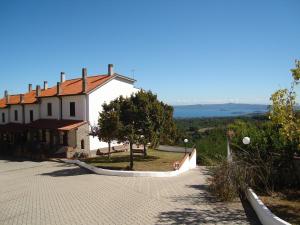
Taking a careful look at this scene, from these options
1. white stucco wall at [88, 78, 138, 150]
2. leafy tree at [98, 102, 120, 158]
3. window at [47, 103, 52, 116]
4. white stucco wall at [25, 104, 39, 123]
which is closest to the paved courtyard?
leafy tree at [98, 102, 120, 158]

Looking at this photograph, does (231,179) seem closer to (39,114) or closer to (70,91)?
(70,91)

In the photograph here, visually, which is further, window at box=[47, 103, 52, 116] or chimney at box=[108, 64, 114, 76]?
window at box=[47, 103, 52, 116]

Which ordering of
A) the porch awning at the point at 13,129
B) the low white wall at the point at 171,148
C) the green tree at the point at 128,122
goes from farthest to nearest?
the porch awning at the point at 13,129 < the low white wall at the point at 171,148 < the green tree at the point at 128,122

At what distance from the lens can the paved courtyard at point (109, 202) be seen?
11648 mm

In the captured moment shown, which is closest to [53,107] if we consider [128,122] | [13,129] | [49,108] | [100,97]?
[49,108]

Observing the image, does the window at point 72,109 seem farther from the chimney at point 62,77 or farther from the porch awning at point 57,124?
the chimney at point 62,77

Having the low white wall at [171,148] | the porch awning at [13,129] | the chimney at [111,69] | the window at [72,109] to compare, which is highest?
the chimney at [111,69]

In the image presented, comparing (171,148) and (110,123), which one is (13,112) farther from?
(110,123)

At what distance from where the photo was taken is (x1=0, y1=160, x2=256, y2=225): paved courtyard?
459 inches

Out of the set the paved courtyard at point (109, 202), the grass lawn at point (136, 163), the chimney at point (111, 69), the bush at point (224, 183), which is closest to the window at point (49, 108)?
the chimney at point (111, 69)

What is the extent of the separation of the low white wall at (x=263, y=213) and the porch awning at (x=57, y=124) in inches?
777

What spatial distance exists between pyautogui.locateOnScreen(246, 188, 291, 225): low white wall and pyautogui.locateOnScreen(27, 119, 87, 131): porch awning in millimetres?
19727

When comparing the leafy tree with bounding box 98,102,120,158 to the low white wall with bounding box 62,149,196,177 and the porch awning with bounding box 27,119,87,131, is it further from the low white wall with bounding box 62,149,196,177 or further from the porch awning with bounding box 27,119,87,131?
the porch awning with bounding box 27,119,87,131

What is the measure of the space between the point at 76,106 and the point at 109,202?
18.6 meters
